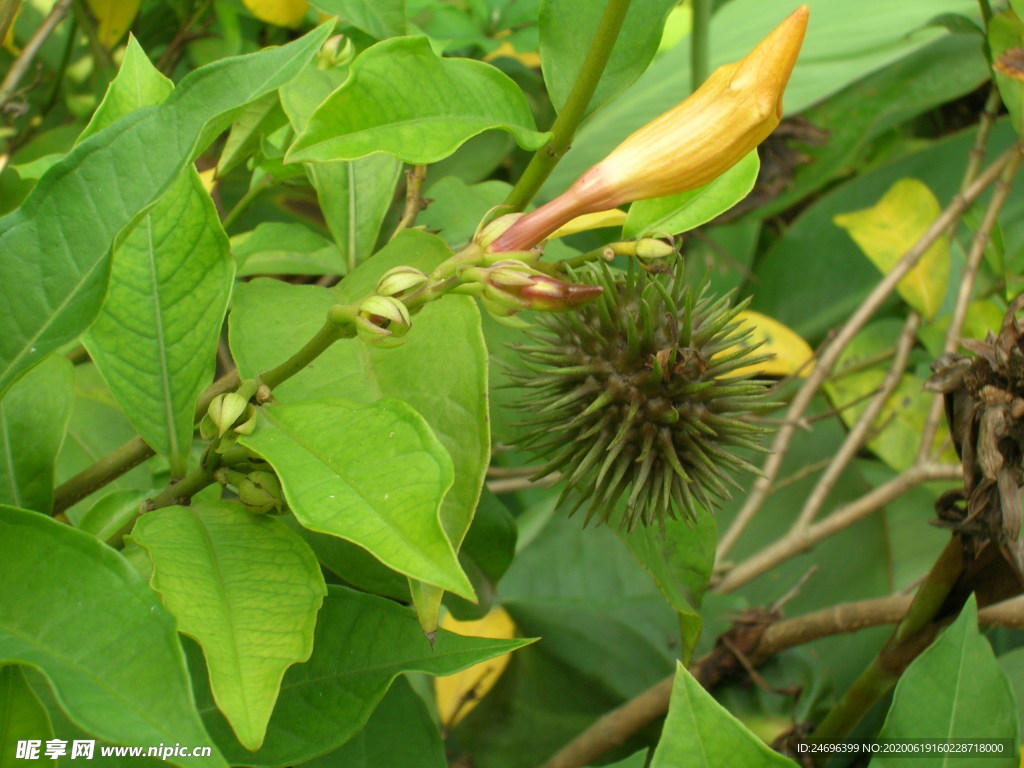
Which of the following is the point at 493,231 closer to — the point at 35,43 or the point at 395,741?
the point at 395,741

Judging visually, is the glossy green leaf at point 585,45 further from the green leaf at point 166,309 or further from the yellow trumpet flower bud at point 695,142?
the green leaf at point 166,309

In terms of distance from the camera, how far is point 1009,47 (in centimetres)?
82

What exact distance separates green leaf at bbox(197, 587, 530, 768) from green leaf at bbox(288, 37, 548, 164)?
10.5 inches

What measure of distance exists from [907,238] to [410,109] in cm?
92

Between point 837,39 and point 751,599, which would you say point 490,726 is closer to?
point 751,599

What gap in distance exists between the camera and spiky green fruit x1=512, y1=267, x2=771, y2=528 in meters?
0.58

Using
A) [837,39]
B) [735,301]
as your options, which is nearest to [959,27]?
[837,39]

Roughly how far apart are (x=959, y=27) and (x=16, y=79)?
1.01 metres

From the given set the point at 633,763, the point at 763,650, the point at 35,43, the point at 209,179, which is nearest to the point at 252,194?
the point at 209,179

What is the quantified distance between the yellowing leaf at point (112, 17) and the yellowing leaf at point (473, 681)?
0.78 meters

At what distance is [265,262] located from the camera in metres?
0.74

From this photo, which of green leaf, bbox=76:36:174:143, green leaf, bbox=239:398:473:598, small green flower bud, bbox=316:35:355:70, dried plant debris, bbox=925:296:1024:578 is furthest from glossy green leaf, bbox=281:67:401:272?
dried plant debris, bbox=925:296:1024:578

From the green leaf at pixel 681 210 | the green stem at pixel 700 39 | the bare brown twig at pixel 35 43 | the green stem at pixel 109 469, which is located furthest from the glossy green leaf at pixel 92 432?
the green stem at pixel 700 39

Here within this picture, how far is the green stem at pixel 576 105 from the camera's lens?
0.51 m
